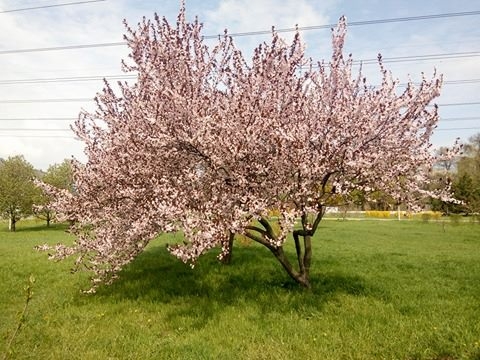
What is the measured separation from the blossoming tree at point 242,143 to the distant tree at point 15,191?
4129cm

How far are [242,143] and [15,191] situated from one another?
45.9 m

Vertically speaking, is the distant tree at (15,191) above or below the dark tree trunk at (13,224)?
above

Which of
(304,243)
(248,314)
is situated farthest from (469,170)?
(248,314)

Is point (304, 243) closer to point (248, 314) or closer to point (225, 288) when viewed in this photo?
point (248, 314)

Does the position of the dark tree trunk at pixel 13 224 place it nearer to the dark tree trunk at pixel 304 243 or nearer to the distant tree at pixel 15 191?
the distant tree at pixel 15 191

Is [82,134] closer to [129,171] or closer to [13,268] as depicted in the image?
[129,171]

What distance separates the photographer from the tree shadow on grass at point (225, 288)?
399 inches

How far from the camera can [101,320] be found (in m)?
9.68

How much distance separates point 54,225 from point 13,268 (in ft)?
137

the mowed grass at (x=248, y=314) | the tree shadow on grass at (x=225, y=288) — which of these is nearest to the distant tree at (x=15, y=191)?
the mowed grass at (x=248, y=314)

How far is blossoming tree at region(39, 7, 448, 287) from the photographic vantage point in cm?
870

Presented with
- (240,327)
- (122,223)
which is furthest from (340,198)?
(122,223)

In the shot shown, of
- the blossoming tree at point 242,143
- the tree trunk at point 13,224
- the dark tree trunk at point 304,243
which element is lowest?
the tree trunk at point 13,224

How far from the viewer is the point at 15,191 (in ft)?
152
